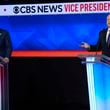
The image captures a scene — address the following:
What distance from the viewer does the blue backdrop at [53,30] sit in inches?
Result: 276

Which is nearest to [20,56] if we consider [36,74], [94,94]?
[36,74]

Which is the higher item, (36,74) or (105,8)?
(105,8)

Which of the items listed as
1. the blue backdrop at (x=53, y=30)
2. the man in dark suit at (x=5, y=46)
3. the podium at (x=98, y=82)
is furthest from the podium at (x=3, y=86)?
the blue backdrop at (x=53, y=30)

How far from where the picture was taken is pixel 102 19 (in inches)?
272

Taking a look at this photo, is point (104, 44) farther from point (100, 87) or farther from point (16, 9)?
point (16, 9)

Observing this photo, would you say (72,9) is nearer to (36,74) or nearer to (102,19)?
(102,19)

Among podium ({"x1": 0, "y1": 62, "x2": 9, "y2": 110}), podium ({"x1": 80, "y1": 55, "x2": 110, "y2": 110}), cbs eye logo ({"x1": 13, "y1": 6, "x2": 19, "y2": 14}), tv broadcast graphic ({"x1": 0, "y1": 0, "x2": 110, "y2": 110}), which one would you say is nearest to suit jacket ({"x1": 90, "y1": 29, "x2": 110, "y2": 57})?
podium ({"x1": 80, "y1": 55, "x2": 110, "y2": 110})

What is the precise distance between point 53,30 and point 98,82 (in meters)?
2.47

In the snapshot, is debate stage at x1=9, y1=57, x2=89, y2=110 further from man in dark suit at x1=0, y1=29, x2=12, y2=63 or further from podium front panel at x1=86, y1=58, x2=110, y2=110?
podium front panel at x1=86, y1=58, x2=110, y2=110

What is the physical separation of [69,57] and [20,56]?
0.87 m

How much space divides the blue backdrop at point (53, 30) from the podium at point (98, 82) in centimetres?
213

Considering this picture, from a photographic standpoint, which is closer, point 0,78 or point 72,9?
point 0,78

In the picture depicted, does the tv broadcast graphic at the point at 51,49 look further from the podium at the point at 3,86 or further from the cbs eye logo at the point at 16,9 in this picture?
the podium at the point at 3,86

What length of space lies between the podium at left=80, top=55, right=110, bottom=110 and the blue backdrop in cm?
213
